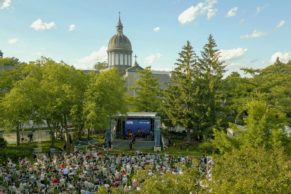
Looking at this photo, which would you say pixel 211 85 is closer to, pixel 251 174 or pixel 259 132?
pixel 259 132

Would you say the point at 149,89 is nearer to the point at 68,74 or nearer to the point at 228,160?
the point at 68,74

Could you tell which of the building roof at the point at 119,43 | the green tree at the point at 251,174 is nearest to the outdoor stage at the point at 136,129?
the green tree at the point at 251,174

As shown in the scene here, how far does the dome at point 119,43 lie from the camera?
299 feet

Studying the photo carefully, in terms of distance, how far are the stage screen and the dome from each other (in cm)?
4475

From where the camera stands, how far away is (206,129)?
150ft

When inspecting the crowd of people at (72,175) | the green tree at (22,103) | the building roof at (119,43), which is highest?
the building roof at (119,43)

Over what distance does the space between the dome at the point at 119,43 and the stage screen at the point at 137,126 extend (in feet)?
147

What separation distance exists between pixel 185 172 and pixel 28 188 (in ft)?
41.9

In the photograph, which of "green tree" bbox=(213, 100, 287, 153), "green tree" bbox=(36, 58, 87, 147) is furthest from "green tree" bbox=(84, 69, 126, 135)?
"green tree" bbox=(213, 100, 287, 153)

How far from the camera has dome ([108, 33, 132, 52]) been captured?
9119 cm

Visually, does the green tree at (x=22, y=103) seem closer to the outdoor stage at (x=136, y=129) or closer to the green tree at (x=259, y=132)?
the outdoor stage at (x=136, y=129)

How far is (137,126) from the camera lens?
48.6 metres

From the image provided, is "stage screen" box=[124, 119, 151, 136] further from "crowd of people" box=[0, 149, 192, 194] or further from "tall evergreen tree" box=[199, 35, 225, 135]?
"crowd of people" box=[0, 149, 192, 194]

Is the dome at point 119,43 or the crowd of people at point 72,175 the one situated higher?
the dome at point 119,43
